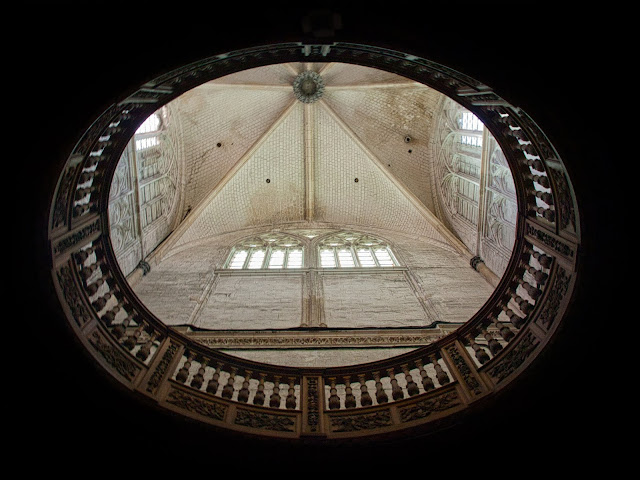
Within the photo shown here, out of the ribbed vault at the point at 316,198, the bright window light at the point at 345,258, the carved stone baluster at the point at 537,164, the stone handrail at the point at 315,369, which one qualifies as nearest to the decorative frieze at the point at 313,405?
the stone handrail at the point at 315,369

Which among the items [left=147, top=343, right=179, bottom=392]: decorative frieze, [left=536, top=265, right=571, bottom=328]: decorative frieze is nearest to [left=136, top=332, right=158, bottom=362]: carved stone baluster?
[left=147, top=343, right=179, bottom=392]: decorative frieze

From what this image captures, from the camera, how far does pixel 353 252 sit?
15.8 metres

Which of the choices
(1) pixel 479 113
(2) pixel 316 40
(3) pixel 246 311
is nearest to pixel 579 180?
(1) pixel 479 113

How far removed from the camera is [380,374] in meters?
5.89

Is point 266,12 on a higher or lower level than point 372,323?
higher

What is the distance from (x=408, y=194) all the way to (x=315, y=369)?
12870 millimetres

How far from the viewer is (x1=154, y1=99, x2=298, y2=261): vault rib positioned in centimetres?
1489

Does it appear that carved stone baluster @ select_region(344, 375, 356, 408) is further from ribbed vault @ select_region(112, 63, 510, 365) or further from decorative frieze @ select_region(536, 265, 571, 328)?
ribbed vault @ select_region(112, 63, 510, 365)

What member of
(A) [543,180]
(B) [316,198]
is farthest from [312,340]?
(B) [316,198]

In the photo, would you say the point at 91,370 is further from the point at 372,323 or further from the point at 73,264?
the point at 372,323

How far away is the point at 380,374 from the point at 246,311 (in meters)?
5.68

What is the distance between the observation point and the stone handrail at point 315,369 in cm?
514

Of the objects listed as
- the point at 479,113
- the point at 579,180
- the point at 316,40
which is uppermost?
the point at 316,40

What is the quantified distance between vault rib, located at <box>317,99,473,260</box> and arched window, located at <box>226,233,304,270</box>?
15.0 ft
